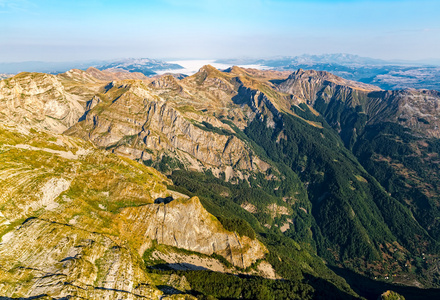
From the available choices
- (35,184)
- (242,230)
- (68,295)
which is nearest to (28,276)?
(68,295)

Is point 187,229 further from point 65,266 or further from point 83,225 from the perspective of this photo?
point 65,266

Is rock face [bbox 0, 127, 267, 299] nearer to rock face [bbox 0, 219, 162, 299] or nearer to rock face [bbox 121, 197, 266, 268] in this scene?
rock face [bbox 0, 219, 162, 299]

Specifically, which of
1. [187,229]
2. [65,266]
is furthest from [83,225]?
[187,229]

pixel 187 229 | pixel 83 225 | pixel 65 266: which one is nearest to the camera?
pixel 65 266

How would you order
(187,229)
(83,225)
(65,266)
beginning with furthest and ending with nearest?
(187,229), (83,225), (65,266)

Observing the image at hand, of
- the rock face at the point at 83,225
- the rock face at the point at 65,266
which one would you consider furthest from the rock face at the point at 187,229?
the rock face at the point at 65,266

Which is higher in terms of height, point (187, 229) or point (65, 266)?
point (65, 266)

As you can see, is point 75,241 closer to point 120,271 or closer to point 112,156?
point 120,271

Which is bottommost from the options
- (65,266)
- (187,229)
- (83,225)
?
(187,229)
